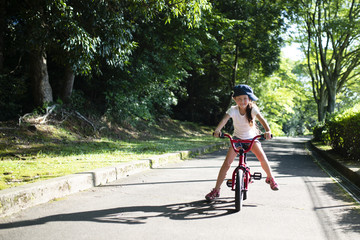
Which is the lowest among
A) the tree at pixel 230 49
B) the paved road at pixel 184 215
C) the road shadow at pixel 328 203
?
the road shadow at pixel 328 203

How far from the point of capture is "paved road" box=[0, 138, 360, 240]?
3256 millimetres

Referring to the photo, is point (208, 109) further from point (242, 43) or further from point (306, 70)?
point (306, 70)

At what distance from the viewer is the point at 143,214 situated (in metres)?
3.93

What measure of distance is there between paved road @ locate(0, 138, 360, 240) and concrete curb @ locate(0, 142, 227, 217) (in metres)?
0.15

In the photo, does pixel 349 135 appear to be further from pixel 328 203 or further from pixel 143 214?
pixel 143 214

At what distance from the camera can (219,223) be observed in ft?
11.9

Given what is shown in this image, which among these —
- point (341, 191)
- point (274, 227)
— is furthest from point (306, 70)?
point (274, 227)

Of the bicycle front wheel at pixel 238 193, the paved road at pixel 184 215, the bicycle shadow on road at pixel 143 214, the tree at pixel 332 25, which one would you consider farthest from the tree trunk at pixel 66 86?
the tree at pixel 332 25

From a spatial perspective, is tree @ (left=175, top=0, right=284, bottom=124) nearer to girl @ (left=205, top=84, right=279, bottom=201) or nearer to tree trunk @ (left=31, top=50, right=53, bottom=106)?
tree trunk @ (left=31, top=50, right=53, bottom=106)

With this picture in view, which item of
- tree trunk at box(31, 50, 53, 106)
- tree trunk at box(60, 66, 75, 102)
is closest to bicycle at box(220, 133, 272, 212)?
tree trunk at box(31, 50, 53, 106)

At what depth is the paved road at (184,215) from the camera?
3.26 metres

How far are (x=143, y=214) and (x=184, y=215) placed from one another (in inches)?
19.8

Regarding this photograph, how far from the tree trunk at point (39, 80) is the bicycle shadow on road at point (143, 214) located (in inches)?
338

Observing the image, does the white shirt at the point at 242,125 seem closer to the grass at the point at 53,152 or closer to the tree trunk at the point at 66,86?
the grass at the point at 53,152
